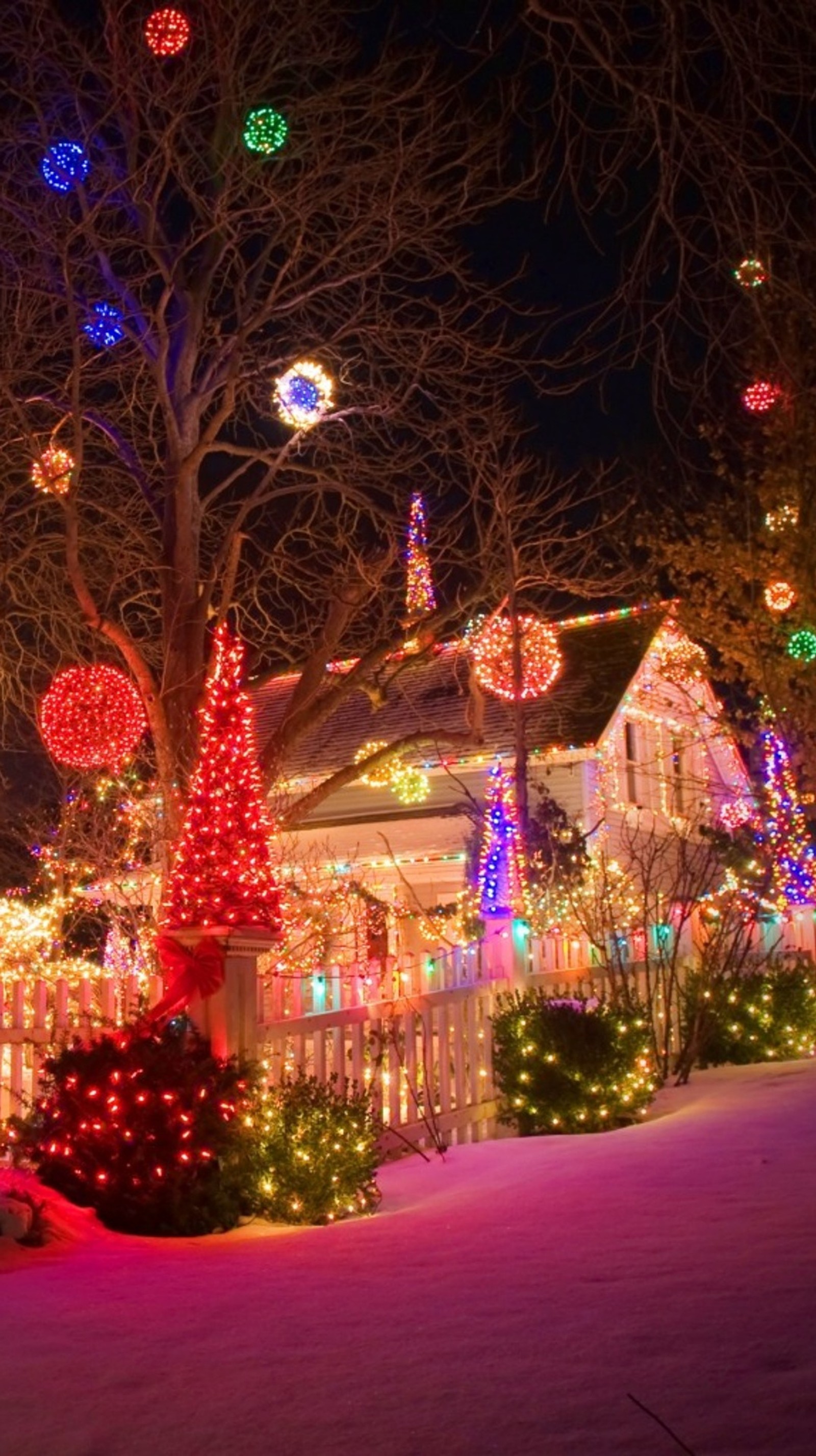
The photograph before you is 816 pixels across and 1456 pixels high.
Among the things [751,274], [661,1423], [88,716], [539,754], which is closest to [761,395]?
[751,274]

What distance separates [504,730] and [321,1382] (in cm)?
2111

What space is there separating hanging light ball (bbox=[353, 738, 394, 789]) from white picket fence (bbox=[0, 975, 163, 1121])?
32.9 feet

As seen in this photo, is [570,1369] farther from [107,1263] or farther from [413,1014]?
[413,1014]

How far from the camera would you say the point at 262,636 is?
18.9 m

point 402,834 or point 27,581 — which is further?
point 402,834

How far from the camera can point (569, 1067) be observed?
945 cm

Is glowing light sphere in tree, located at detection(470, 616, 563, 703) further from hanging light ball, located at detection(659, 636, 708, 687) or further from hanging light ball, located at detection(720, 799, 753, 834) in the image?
hanging light ball, located at detection(720, 799, 753, 834)

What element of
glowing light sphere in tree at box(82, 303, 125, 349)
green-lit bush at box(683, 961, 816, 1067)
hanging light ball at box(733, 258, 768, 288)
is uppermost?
glowing light sphere in tree at box(82, 303, 125, 349)

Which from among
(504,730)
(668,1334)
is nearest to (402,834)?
(504,730)

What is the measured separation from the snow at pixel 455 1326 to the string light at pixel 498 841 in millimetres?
12731

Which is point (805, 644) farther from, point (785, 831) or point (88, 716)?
point (88, 716)

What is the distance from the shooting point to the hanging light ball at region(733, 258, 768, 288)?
5559mm

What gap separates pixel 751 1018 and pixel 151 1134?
7.07 meters

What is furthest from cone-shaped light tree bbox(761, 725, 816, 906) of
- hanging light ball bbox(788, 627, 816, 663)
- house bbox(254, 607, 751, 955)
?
hanging light ball bbox(788, 627, 816, 663)
